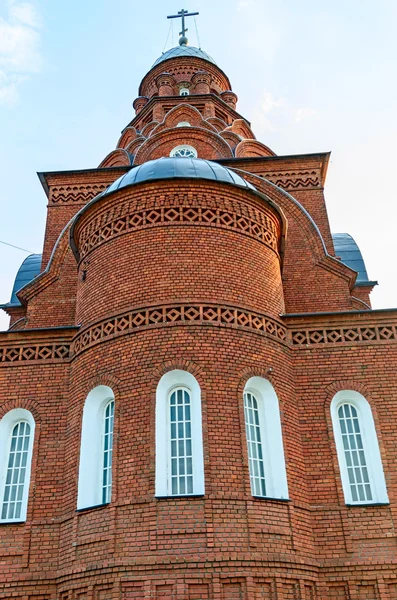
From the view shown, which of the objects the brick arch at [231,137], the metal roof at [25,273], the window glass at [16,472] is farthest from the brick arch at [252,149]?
the window glass at [16,472]


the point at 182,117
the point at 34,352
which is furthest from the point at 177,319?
the point at 182,117

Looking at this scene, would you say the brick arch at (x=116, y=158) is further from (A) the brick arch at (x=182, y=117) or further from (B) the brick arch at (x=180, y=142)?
(A) the brick arch at (x=182, y=117)

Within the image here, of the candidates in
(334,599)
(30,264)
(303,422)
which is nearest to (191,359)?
(303,422)

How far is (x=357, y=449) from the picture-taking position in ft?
29.4

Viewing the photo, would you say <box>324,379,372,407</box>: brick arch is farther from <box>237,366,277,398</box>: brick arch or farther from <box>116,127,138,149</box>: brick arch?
<box>116,127,138,149</box>: brick arch

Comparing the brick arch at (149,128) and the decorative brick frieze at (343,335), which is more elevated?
the brick arch at (149,128)

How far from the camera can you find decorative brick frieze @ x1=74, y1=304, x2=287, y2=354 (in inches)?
346

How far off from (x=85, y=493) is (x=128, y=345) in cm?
218

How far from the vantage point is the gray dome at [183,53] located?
72.6ft

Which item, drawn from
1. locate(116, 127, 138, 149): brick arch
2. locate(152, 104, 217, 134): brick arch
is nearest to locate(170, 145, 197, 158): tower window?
locate(152, 104, 217, 134): brick arch

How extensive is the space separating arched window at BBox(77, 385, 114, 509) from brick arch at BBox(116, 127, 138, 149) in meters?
11.7

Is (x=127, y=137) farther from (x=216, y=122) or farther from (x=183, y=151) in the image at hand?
(x=183, y=151)

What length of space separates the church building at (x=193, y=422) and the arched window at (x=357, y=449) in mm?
31

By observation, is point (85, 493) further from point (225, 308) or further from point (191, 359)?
point (225, 308)
